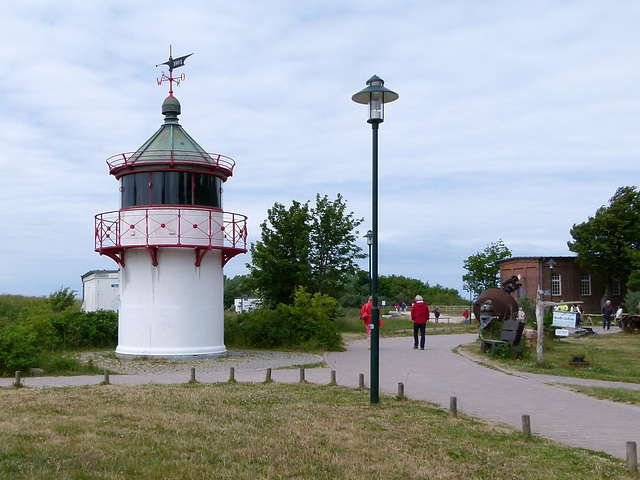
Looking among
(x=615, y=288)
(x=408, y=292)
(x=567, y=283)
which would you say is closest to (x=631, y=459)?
(x=567, y=283)

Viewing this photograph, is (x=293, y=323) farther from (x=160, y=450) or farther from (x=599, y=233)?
(x=599, y=233)

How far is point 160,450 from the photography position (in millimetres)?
8250

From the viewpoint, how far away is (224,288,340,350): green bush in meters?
25.7

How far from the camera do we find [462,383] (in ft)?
52.0

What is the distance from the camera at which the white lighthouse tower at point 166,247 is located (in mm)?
22344

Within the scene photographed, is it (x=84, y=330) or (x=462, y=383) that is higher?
(x=84, y=330)

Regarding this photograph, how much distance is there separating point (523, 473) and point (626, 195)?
5674cm

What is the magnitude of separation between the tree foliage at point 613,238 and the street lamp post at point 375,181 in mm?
49533

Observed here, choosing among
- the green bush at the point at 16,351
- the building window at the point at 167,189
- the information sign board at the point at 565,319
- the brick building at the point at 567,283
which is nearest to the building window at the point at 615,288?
the brick building at the point at 567,283

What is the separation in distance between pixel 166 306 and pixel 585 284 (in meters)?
49.8

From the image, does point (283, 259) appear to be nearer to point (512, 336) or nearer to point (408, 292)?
point (512, 336)

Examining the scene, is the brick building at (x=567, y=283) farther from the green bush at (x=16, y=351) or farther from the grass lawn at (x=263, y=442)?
the grass lawn at (x=263, y=442)

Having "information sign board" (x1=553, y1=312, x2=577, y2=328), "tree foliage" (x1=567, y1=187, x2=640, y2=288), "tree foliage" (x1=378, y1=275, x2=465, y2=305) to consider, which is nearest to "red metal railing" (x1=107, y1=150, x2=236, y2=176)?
"information sign board" (x1=553, y1=312, x2=577, y2=328)

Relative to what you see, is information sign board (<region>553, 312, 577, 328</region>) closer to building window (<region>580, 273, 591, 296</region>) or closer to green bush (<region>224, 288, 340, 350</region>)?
green bush (<region>224, 288, 340, 350</region>)
